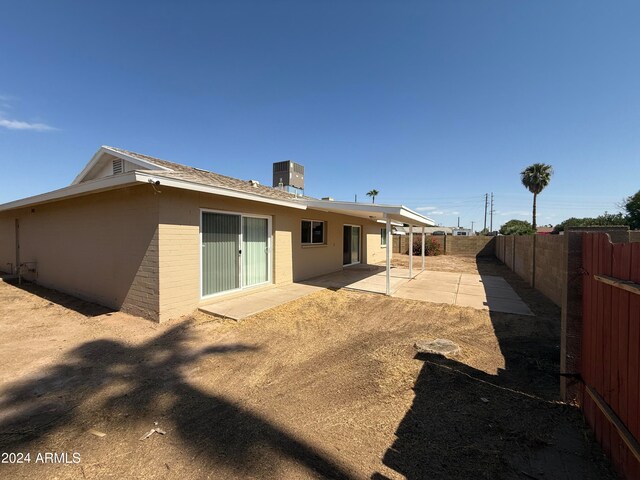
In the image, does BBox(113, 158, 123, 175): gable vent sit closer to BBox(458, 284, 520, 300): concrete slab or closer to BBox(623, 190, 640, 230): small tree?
BBox(458, 284, 520, 300): concrete slab

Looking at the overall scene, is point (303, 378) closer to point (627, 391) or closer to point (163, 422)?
point (163, 422)

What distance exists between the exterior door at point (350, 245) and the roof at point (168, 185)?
4054 mm

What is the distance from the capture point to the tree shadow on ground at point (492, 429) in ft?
7.23

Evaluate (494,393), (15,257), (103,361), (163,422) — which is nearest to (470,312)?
(494,393)

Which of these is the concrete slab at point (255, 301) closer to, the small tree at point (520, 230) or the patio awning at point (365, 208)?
the patio awning at point (365, 208)

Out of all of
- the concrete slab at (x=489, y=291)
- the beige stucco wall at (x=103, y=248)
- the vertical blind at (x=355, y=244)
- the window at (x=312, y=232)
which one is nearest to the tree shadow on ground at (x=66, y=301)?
the beige stucco wall at (x=103, y=248)

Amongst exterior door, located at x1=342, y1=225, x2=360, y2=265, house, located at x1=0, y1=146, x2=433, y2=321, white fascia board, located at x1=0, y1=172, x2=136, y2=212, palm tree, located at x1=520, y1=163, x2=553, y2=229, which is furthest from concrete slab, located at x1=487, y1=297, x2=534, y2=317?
palm tree, located at x1=520, y1=163, x2=553, y2=229

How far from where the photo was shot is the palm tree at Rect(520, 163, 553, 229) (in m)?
30.6

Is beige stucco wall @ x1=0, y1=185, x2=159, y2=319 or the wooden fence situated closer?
the wooden fence

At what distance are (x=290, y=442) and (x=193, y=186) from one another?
5055 mm

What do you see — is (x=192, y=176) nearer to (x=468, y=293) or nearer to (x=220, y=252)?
(x=220, y=252)

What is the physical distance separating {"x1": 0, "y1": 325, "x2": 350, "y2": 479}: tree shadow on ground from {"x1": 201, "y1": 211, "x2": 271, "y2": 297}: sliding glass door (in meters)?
2.46

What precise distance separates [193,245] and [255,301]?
6.74 feet

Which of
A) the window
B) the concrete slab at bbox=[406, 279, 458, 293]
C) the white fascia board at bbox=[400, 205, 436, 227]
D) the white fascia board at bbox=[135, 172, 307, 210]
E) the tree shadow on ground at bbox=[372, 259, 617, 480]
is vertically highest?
the white fascia board at bbox=[135, 172, 307, 210]
